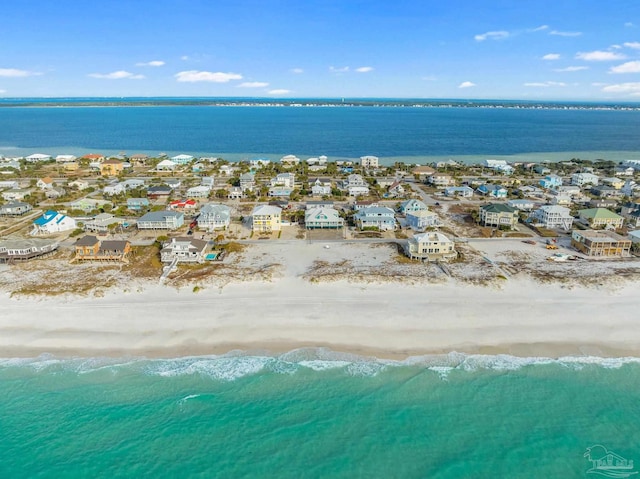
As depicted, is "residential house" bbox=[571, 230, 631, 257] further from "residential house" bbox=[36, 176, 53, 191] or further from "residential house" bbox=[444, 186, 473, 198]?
"residential house" bbox=[36, 176, 53, 191]

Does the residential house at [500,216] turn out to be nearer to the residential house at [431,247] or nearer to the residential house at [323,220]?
the residential house at [431,247]

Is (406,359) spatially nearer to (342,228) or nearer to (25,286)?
(342,228)

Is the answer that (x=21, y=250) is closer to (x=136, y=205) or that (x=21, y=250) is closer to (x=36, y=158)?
(x=136, y=205)

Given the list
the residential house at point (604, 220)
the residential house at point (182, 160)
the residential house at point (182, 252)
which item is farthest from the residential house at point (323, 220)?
the residential house at point (182, 160)

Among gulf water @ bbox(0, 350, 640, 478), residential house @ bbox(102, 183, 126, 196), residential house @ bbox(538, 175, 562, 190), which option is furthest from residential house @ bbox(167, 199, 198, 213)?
residential house @ bbox(538, 175, 562, 190)

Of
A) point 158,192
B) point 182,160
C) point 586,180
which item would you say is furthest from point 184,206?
point 586,180

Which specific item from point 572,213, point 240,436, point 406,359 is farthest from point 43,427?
point 572,213
